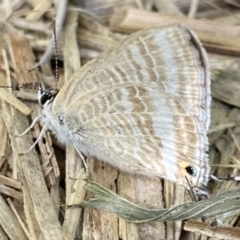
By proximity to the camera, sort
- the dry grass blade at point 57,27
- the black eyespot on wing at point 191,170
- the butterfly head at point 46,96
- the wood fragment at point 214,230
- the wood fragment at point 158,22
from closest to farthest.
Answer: the wood fragment at point 214,230, the black eyespot on wing at point 191,170, the butterfly head at point 46,96, the dry grass blade at point 57,27, the wood fragment at point 158,22

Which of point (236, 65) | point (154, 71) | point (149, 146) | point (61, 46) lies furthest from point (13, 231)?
point (236, 65)

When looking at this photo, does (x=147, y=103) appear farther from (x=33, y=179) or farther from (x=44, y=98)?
(x=33, y=179)

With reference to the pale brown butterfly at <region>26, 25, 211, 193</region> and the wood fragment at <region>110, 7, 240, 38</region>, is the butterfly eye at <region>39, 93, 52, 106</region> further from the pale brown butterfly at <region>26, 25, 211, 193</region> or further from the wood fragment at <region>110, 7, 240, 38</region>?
the wood fragment at <region>110, 7, 240, 38</region>

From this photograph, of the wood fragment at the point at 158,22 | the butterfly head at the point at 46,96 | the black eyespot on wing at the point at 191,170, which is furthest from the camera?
the wood fragment at the point at 158,22

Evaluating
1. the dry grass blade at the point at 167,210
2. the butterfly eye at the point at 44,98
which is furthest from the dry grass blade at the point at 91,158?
the butterfly eye at the point at 44,98

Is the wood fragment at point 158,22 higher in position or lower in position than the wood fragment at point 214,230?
higher

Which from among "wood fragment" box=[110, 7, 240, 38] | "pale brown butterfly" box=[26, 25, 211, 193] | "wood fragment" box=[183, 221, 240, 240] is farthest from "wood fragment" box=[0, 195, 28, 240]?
"wood fragment" box=[110, 7, 240, 38]

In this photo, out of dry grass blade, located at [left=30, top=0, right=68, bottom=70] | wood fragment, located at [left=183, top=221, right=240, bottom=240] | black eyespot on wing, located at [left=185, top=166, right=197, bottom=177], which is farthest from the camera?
dry grass blade, located at [left=30, top=0, right=68, bottom=70]

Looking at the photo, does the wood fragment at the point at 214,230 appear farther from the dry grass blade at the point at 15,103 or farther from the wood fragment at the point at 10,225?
the dry grass blade at the point at 15,103

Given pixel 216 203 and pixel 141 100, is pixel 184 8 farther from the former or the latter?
pixel 216 203
